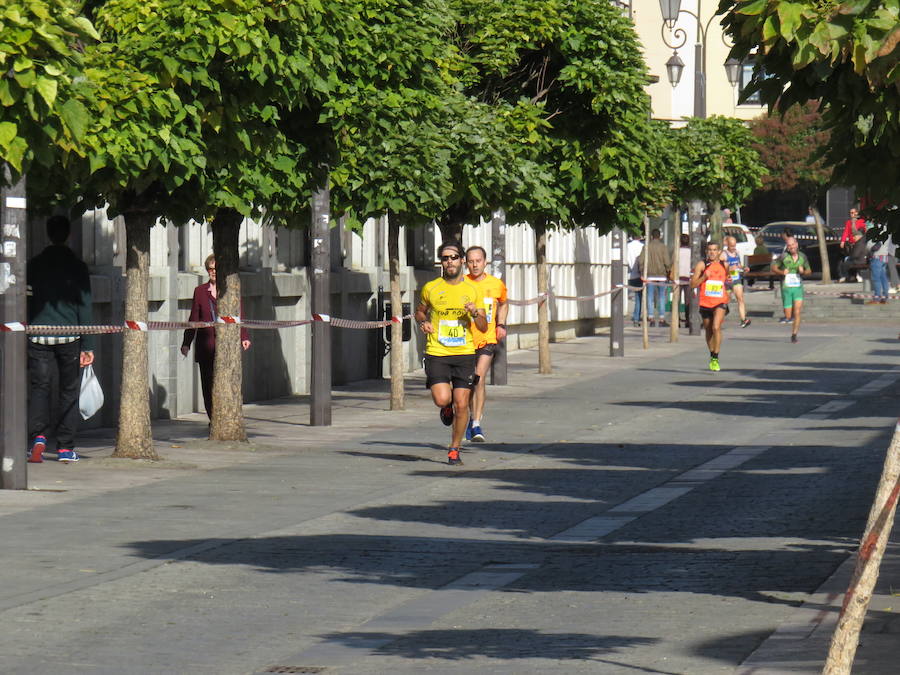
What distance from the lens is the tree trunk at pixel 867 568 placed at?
5.91 meters

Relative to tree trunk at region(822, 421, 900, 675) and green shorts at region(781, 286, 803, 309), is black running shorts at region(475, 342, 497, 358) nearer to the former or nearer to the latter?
tree trunk at region(822, 421, 900, 675)

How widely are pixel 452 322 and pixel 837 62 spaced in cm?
855

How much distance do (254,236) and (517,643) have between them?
15.3m

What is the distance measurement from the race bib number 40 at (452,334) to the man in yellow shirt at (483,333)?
32.3 inches

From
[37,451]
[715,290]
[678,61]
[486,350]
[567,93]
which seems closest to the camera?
[37,451]

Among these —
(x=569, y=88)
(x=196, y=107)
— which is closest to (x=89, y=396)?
(x=196, y=107)

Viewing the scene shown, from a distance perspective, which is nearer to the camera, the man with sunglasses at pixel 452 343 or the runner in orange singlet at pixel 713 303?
the man with sunglasses at pixel 452 343

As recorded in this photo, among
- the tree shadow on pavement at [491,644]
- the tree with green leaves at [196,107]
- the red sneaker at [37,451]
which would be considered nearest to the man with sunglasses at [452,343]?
the tree with green leaves at [196,107]

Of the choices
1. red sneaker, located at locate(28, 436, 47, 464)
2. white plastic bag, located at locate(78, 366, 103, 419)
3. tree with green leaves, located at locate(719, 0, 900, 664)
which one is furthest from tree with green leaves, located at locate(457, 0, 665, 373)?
tree with green leaves, located at locate(719, 0, 900, 664)

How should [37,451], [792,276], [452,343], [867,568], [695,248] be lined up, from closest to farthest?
[867,568] < [37,451] < [452,343] < [792,276] < [695,248]

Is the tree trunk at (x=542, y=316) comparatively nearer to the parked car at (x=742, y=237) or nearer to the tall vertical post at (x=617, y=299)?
the tall vertical post at (x=617, y=299)

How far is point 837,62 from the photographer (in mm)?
7648

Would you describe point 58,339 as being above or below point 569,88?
below

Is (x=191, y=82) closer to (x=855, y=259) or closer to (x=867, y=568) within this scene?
(x=867, y=568)
